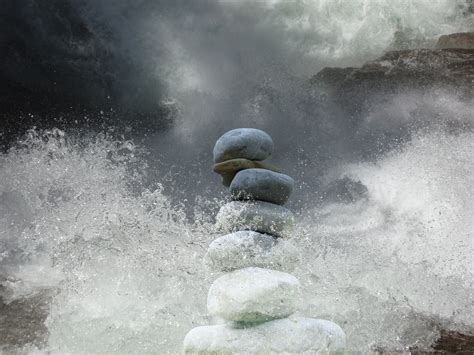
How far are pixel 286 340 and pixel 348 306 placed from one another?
6.14 feet

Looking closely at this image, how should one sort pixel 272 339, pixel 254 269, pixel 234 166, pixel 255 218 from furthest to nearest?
pixel 234 166
pixel 255 218
pixel 254 269
pixel 272 339

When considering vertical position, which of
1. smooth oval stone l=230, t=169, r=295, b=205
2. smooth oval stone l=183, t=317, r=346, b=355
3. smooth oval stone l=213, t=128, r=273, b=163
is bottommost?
smooth oval stone l=183, t=317, r=346, b=355

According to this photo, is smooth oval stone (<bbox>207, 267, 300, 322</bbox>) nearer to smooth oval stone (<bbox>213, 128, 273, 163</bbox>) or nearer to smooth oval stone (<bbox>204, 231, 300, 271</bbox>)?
smooth oval stone (<bbox>204, 231, 300, 271</bbox>)

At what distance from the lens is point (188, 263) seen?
4.68 m

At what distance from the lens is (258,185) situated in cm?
378

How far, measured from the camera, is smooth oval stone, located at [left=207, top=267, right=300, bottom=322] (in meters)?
3.33

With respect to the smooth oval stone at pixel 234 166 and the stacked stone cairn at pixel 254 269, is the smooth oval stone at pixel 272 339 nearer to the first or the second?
the stacked stone cairn at pixel 254 269

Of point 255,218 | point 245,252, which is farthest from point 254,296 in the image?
point 255,218

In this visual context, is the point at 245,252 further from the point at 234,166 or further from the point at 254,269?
the point at 234,166

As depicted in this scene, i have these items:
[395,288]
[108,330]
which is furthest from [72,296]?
[395,288]

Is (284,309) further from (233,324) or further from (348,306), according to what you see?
(348,306)

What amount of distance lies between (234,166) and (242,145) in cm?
17

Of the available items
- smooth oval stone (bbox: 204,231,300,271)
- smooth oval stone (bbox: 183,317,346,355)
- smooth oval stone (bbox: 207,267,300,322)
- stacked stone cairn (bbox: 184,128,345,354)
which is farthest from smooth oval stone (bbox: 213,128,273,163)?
smooth oval stone (bbox: 183,317,346,355)

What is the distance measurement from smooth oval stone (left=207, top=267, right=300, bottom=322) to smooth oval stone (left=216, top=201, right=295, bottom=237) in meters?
0.34
